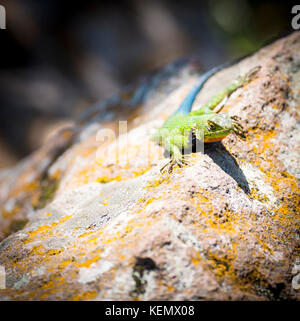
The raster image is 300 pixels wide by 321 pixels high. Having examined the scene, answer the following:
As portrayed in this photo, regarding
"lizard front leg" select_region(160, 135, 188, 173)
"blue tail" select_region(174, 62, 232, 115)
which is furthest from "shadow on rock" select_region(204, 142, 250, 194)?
"blue tail" select_region(174, 62, 232, 115)

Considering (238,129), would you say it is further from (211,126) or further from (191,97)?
(191,97)

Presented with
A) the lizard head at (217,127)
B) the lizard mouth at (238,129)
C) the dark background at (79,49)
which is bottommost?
the lizard head at (217,127)

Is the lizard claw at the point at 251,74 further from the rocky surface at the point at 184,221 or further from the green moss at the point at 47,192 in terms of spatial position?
the green moss at the point at 47,192

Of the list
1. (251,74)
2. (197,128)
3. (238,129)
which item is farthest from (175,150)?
(251,74)

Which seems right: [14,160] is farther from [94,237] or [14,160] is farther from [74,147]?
[94,237]

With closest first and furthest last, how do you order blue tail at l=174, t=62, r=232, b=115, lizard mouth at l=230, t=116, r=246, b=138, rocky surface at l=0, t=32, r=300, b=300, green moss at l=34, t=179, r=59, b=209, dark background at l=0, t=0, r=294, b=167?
rocky surface at l=0, t=32, r=300, b=300
lizard mouth at l=230, t=116, r=246, b=138
blue tail at l=174, t=62, r=232, b=115
green moss at l=34, t=179, r=59, b=209
dark background at l=0, t=0, r=294, b=167

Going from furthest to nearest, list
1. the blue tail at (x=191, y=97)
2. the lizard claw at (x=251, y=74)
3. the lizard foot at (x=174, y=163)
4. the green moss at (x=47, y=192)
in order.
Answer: the green moss at (x=47, y=192) < the blue tail at (x=191, y=97) < the lizard claw at (x=251, y=74) < the lizard foot at (x=174, y=163)

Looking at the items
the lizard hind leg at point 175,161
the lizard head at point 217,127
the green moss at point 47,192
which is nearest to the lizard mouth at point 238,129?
the lizard head at point 217,127

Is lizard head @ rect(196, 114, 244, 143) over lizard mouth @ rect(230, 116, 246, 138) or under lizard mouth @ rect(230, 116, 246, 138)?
under

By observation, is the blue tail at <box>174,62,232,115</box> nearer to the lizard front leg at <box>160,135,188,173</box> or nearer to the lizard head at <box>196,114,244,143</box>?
the lizard front leg at <box>160,135,188,173</box>
